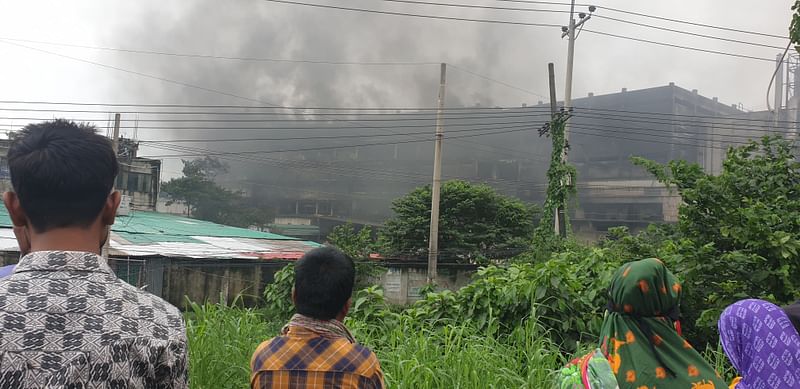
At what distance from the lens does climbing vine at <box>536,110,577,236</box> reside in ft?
49.0

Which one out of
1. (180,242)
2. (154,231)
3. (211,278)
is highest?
(154,231)

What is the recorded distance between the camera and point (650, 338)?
6.22 feet

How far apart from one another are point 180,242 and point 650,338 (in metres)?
18.1

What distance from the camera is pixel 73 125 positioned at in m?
1.22

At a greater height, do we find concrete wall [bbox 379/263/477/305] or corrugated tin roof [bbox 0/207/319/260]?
corrugated tin roof [bbox 0/207/319/260]

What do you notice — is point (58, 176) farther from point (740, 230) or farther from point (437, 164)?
point (437, 164)

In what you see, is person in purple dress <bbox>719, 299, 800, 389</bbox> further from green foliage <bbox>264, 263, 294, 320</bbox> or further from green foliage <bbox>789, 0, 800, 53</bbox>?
green foliage <bbox>264, 263, 294, 320</bbox>

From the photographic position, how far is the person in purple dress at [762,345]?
2.01m

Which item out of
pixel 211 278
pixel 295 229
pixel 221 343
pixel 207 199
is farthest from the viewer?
pixel 295 229

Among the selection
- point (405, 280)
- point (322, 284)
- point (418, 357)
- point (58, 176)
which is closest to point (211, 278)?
point (405, 280)

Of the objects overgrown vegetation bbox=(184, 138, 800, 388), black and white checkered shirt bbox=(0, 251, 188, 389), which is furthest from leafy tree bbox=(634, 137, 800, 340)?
black and white checkered shirt bbox=(0, 251, 188, 389)

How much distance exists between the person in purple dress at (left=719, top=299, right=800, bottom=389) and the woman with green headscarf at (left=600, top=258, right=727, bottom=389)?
26 cm

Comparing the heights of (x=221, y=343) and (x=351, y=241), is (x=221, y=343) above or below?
below

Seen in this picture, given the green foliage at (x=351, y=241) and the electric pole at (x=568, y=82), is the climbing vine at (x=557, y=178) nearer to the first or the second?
the electric pole at (x=568, y=82)
